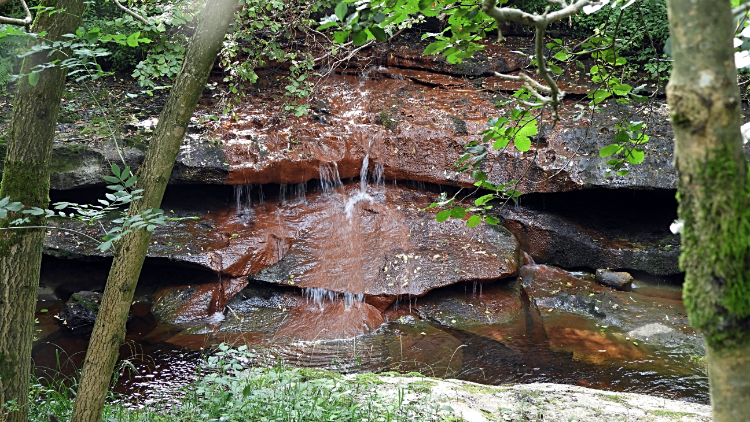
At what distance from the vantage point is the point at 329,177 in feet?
27.0

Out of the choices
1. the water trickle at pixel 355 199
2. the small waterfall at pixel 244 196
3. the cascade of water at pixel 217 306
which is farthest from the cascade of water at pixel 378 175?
the cascade of water at pixel 217 306

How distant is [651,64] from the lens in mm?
8914

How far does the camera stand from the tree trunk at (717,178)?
0.95 metres

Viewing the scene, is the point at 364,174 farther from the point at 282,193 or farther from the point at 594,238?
the point at 594,238

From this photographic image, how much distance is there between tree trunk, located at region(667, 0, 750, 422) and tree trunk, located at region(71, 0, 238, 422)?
202 cm

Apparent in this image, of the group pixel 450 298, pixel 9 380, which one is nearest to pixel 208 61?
pixel 9 380

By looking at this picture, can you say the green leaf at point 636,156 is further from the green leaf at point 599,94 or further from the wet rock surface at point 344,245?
the wet rock surface at point 344,245

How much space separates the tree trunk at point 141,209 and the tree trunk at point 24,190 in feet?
1.43

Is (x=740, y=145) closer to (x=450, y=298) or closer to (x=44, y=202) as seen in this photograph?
(x=44, y=202)

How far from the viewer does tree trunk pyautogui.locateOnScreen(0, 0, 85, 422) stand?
103 inches

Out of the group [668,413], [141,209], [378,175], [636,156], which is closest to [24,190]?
[141,209]

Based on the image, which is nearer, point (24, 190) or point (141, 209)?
point (141, 209)

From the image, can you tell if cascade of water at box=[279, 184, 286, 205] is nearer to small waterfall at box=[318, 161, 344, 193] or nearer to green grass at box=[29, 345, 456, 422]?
small waterfall at box=[318, 161, 344, 193]

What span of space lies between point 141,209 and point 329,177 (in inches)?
228
